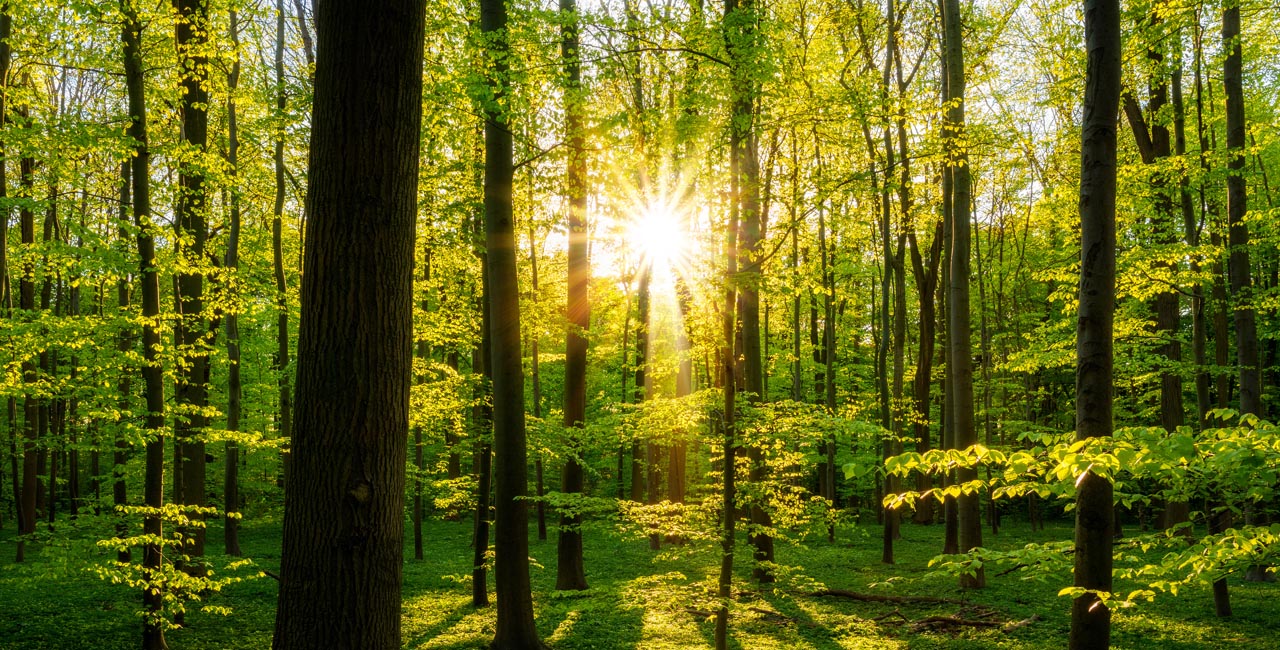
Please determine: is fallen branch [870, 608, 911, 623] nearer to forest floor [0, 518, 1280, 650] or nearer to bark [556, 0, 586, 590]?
forest floor [0, 518, 1280, 650]

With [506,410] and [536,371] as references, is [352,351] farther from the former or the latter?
[536,371]

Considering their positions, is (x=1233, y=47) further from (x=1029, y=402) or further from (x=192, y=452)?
(x=1029, y=402)

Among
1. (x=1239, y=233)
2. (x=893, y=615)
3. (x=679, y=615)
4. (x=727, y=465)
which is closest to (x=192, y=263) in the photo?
(x=727, y=465)

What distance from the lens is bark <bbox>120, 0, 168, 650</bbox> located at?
264 inches

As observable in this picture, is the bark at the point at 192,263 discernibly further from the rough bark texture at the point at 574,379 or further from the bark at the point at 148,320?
the rough bark texture at the point at 574,379

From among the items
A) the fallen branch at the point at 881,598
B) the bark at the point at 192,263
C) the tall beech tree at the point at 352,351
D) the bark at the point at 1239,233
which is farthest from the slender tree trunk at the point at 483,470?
the bark at the point at 1239,233

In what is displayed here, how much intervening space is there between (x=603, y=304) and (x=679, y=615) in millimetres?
5040

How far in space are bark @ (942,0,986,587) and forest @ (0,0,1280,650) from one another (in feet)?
0.18

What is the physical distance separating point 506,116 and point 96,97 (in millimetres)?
18323

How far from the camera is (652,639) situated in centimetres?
893

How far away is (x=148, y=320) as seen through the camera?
21.8ft

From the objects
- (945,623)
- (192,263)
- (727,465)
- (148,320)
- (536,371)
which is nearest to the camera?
(727,465)

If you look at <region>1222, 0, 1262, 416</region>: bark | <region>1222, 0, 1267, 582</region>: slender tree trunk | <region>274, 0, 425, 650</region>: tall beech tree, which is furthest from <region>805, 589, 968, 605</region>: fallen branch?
<region>274, 0, 425, 650</region>: tall beech tree

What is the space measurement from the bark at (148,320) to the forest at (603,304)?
0.17 ft
